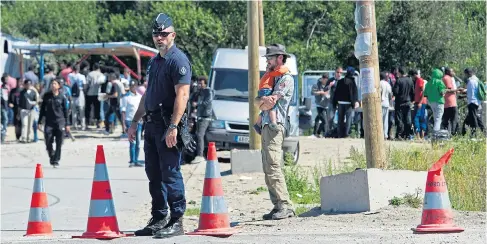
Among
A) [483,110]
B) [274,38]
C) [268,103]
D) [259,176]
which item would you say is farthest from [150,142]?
[274,38]

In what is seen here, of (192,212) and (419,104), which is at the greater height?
(419,104)

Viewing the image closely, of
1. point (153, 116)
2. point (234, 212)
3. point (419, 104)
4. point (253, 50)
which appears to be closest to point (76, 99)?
point (419, 104)

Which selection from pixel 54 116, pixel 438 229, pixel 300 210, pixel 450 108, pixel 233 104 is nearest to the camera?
pixel 438 229

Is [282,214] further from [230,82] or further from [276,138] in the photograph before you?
[230,82]

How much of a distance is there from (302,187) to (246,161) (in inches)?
108

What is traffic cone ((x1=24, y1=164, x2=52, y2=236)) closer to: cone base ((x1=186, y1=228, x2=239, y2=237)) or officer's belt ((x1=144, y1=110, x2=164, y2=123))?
officer's belt ((x1=144, y1=110, x2=164, y2=123))

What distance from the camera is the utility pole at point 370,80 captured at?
1161 cm

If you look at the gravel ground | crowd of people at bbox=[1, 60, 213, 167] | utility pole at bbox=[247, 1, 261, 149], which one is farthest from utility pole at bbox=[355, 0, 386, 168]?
crowd of people at bbox=[1, 60, 213, 167]

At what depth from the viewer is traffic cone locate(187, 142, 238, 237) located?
953 centimetres

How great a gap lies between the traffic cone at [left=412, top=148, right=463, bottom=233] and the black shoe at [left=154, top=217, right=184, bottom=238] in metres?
2.03

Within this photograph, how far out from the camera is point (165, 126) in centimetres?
949

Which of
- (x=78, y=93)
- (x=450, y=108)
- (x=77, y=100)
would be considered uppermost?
(x=78, y=93)

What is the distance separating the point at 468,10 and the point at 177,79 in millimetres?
33385

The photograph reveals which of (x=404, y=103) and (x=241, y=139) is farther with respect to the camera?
(x=404, y=103)
